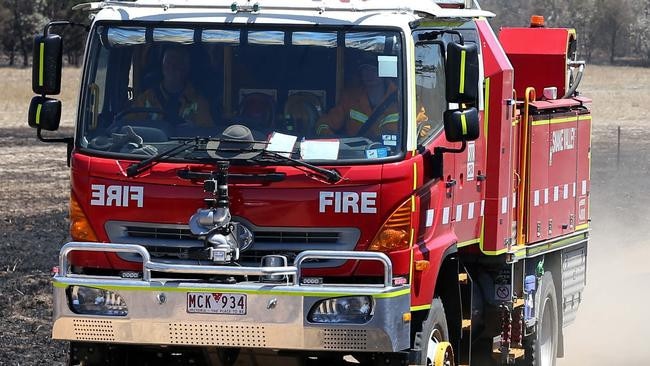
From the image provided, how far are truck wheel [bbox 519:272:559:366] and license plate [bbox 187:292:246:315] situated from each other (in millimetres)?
4185

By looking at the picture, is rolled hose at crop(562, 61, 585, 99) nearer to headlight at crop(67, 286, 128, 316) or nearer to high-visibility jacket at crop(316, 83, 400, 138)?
high-visibility jacket at crop(316, 83, 400, 138)

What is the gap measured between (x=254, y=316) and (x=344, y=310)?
50 centimetres

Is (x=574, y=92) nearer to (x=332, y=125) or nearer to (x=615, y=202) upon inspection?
(x=332, y=125)

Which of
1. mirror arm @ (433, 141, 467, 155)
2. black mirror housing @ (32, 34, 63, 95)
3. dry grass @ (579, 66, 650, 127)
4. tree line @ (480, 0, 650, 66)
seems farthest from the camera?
tree line @ (480, 0, 650, 66)

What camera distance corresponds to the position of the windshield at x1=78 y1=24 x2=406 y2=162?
329 inches

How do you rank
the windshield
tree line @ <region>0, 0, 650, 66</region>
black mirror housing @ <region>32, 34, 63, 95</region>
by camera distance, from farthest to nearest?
tree line @ <region>0, 0, 650, 66</region> < black mirror housing @ <region>32, 34, 63, 95</region> < the windshield

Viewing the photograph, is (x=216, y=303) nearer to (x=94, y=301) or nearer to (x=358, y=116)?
(x=94, y=301)

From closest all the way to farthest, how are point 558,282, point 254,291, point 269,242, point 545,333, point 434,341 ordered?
point 254,291 → point 269,242 → point 434,341 → point 545,333 → point 558,282

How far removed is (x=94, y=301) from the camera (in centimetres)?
816

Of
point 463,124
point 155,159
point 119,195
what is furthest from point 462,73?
point 119,195

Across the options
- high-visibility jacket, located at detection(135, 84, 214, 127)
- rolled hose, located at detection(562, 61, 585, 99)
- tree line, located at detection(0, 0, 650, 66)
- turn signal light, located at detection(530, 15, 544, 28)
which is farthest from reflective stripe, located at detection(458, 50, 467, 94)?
tree line, located at detection(0, 0, 650, 66)

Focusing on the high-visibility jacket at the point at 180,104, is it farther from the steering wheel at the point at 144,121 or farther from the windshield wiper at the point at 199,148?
the windshield wiper at the point at 199,148

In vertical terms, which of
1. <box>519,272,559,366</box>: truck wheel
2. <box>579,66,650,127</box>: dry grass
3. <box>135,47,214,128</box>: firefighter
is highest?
<box>135,47,214,128</box>: firefighter

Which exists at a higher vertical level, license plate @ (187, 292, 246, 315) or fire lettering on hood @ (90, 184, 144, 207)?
fire lettering on hood @ (90, 184, 144, 207)
